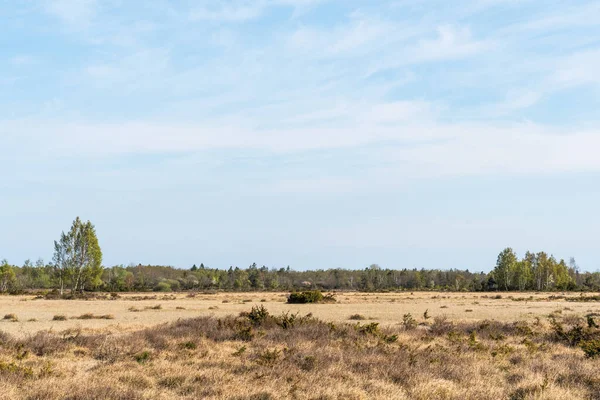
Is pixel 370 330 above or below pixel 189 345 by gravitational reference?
above

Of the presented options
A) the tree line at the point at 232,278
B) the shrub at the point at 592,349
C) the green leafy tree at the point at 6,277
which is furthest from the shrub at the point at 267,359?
the green leafy tree at the point at 6,277

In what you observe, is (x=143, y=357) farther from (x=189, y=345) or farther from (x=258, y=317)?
(x=258, y=317)

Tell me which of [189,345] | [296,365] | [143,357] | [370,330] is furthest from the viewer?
[370,330]

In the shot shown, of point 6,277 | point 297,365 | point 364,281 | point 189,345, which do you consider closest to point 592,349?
point 297,365

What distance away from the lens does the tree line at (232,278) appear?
75438mm

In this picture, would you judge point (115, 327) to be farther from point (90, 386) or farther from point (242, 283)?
point (242, 283)

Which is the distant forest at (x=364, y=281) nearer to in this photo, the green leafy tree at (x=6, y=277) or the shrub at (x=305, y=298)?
the green leafy tree at (x=6, y=277)

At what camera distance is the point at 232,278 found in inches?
5842

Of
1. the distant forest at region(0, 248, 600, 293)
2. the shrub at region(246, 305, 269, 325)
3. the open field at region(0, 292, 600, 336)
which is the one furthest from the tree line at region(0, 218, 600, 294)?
the shrub at region(246, 305, 269, 325)

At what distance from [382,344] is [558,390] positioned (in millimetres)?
6787

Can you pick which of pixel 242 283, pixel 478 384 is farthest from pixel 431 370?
pixel 242 283

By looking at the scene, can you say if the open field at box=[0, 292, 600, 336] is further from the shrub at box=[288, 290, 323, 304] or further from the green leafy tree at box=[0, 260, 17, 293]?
the green leafy tree at box=[0, 260, 17, 293]

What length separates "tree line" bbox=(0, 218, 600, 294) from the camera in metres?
75.4

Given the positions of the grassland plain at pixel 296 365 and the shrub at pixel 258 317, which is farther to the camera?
the shrub at pixel 258 317
